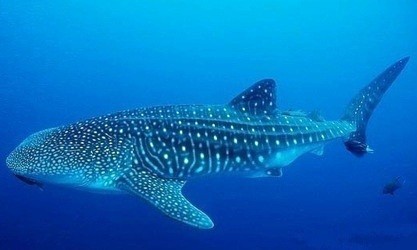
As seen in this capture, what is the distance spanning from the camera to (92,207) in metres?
17.2

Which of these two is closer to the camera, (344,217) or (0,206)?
(0,206)

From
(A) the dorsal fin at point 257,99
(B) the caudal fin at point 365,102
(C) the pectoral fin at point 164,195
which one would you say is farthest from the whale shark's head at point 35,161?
(B) the caudal fin at point 365,102

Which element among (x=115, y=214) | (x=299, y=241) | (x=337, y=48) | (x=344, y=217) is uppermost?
(x=337, y=48)

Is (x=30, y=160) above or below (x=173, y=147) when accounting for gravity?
below

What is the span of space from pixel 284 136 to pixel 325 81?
2916 inches

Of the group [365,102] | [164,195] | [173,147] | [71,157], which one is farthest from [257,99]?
[71,157]

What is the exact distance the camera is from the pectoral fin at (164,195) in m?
5.93

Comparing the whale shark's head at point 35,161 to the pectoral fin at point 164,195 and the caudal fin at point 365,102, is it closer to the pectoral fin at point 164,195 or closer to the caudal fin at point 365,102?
the pectoral fin at point 164,195

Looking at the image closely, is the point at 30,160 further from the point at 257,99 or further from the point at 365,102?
the point at 365,102

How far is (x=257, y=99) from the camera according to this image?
771 centimetres

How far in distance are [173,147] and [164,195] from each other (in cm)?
92

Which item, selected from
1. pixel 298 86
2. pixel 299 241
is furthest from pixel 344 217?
pixel 298 86

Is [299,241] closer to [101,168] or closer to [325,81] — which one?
[101,168]

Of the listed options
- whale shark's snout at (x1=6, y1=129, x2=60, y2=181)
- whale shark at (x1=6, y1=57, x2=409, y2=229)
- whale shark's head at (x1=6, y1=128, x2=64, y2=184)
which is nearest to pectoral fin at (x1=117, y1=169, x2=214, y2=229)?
whale shark at (x1=6, y1=57, x2=409, y2=229)
